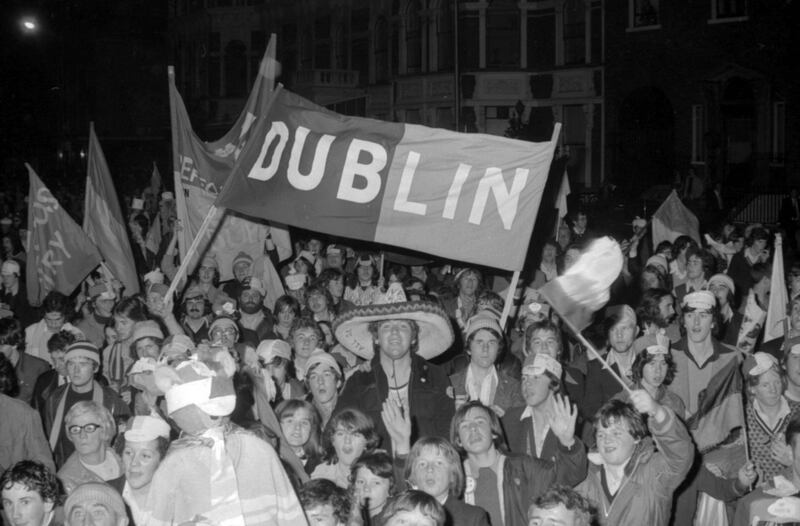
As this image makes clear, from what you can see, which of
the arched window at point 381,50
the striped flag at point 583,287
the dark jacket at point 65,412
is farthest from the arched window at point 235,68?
the striped flag at point 583,287

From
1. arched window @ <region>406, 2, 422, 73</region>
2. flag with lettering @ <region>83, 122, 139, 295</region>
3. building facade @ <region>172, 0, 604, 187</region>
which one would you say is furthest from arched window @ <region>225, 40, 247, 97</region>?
flag with lettering @ <region>83, 122, 139, 295</region>

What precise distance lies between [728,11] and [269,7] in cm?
2294

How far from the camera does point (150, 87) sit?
2144 inches

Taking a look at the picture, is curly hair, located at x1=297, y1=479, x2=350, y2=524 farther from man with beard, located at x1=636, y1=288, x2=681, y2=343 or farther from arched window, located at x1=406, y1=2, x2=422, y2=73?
arched window, located at x1=406, y1=2, x2=422, y2=73

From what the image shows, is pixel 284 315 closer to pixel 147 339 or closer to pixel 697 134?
pixel 147 339

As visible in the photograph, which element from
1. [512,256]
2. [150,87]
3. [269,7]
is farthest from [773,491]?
[150,87]

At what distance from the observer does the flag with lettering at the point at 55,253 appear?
1070 centimetres

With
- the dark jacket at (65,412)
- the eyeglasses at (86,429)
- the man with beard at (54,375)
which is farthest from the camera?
the man with beard at (54,375)

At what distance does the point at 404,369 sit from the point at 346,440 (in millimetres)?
1116

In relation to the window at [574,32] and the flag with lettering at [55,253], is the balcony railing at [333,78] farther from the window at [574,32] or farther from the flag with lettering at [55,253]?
the flag with lettering at [55,253]

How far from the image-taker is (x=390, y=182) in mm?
7719

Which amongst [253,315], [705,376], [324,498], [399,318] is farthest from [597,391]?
[253,315]

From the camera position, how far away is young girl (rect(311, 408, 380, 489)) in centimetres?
549

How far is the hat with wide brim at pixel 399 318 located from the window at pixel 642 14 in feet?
83.4
